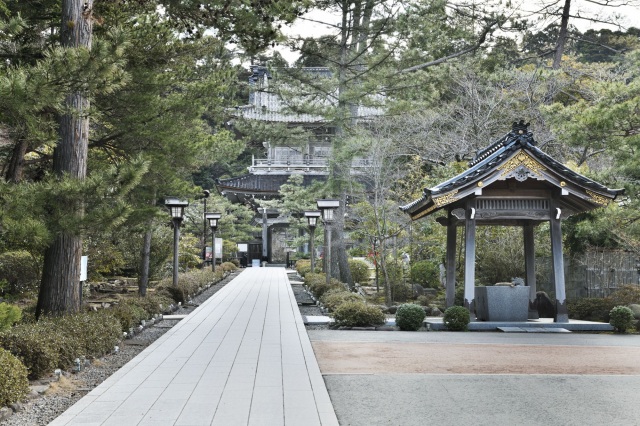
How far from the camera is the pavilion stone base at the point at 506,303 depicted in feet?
45.4

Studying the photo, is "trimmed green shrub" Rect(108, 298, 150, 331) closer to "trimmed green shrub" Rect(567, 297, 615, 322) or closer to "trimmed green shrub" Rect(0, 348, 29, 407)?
"trimmed green shrub" Rect(0, 348, 29, 407)

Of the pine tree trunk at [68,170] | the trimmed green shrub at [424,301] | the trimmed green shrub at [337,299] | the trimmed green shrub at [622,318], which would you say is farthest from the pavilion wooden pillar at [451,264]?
the pine tree trunk at [68,170]

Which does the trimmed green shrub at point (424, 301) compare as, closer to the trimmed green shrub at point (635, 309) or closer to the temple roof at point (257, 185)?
the trimmed green shrub at point (635, 309)

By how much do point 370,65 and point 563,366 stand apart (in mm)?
15636

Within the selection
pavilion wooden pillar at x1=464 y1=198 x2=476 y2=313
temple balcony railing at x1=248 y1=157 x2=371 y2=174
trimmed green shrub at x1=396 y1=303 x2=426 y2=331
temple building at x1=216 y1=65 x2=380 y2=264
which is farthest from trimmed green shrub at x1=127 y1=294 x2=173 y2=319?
temple balcony railing at x1=248 y1=157 x2=371 y2=174

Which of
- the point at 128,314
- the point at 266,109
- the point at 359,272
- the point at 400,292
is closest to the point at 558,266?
the point at 400,292

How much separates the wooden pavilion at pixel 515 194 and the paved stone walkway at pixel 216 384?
381 centimetres

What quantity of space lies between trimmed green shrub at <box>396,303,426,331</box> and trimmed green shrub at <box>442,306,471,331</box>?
498mm

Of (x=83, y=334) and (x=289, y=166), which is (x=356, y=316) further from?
(x=289, y=166)

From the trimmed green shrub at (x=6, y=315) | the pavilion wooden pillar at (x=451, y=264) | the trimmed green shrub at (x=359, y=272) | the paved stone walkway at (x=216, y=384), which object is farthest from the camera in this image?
the trimmed green shrub at (x=359, y=272)

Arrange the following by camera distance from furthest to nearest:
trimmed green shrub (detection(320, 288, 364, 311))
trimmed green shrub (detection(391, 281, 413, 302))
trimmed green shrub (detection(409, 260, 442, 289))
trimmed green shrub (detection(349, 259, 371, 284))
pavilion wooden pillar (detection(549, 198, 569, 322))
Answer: trimmed green shrub (detection(349, 259, 371, 284)) < trimmed green shrub (detection(409, 260, 442, 289)) < trimmed green shrub (detection(391, 281, 413, 302)) < trimmed green shrub (detection(320, 288, 364, 311)) < pavilion wooden pillar (detection(549, 198, 569, 322))

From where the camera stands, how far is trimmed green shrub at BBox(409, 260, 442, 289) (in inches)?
909

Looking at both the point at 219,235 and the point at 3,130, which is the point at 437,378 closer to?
the point at 3,130

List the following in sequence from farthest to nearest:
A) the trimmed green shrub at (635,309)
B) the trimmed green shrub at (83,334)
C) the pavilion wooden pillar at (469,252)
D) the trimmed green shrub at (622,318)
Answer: the trimmed green shrub at (635,309), the pavilion wooden pillar at (469,252), the trimmed green shrub at (622,318), the trimmed green shrub at (83,334)
